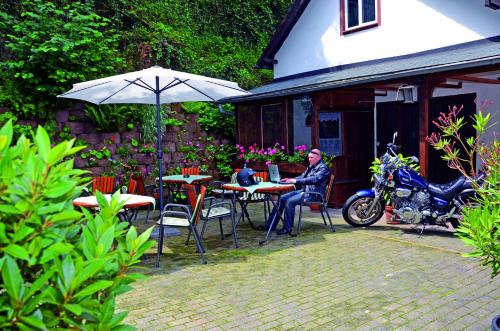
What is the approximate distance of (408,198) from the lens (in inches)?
267

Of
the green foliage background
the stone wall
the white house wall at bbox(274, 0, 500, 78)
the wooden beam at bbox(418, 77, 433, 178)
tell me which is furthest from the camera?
the stone wall

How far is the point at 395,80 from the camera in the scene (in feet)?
25.8

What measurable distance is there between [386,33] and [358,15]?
107 centimetres

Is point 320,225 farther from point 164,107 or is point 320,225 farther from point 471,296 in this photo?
point 164,107

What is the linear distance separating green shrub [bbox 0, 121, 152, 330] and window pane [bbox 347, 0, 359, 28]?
10393 mm

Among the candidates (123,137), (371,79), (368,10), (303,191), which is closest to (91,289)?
(303,191)

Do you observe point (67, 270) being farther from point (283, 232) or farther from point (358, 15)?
point (358, 15)

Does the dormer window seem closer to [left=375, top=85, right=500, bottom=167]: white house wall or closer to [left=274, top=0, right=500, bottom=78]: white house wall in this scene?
[left=274, top=0, right=500, bottom=78]: white house wall

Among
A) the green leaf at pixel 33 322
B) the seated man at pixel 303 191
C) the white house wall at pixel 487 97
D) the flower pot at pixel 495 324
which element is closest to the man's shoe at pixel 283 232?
the seated man at pixel 303 191

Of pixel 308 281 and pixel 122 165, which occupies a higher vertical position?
pixel 122 165

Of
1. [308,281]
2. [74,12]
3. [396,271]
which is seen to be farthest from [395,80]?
[74,12]

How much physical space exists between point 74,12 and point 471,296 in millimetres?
9557

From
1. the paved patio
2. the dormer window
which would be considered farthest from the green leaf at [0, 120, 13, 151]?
the dormer window

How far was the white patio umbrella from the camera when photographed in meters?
6.20
